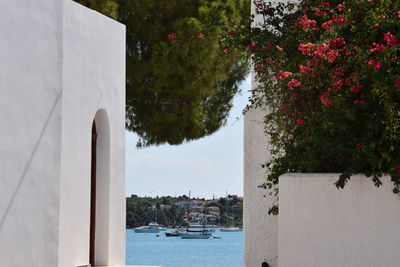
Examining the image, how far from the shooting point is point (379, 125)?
686 cm

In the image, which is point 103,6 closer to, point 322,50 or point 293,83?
point 293,83

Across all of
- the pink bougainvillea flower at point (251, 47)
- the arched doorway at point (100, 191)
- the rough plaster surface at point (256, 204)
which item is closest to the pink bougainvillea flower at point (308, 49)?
the pink bougainvillea flower at point (251, 47)

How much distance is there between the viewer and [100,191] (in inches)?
478

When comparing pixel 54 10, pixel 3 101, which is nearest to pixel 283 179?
pixel 3 101

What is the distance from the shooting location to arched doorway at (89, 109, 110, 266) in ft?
39.4

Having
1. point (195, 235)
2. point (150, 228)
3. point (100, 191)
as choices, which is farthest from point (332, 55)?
point (195, 235)

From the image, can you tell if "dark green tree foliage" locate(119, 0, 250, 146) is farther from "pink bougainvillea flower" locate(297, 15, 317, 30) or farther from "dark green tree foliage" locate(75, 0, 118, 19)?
"pink bougainvillea flower" locate(297, 15, 317, 30)

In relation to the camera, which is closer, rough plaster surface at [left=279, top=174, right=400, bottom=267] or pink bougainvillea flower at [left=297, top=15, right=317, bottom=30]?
rough plaster surface at [left=279, top=174, right=400, bottom=267]

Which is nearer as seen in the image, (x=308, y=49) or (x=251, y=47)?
(x=308, y=49)

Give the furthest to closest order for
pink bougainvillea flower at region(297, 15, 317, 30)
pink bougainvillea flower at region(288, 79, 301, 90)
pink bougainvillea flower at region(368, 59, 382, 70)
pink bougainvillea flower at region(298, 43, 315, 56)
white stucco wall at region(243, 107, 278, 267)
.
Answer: white stucco wall at region(243, 107, 278, 267), pink bougainvillea flower at region(297, 15, 317, 30), pink bougainvillea flower at region(288, 79, 301, 90), pink bougainvillea flower at region(298, 43, 315, 56), pink bougainvillea flower at region(368, 59, 382, 70)

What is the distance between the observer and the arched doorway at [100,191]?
39.4 feet

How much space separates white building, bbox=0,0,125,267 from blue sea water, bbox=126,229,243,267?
33.1m

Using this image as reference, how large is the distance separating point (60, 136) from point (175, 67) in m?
6.90

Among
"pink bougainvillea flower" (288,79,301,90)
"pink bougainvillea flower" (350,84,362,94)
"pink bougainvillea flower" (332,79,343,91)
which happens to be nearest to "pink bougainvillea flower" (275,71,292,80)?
"pink bougainvillea flower" (288,79,301,90)
